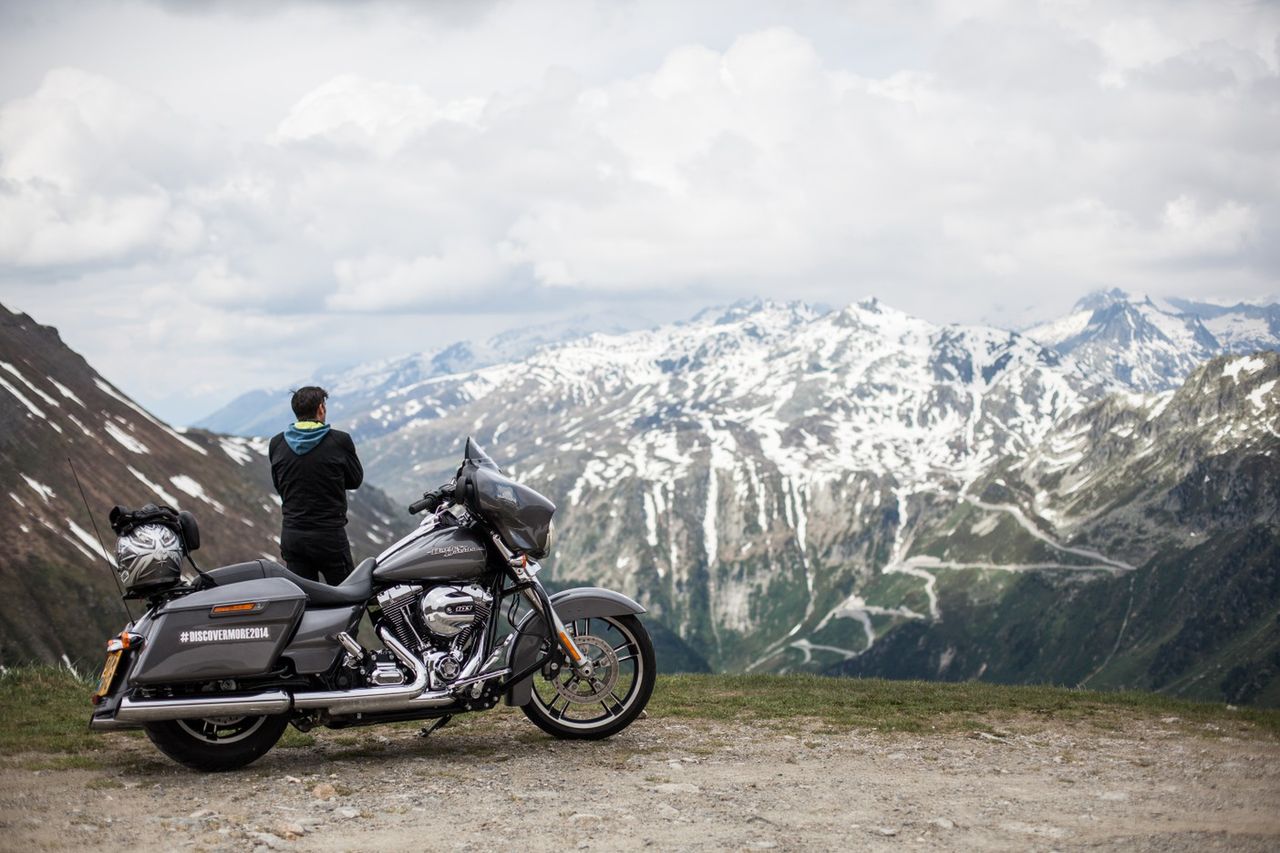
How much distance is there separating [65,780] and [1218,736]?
46.0 ft

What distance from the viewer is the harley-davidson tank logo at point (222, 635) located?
36.3ft

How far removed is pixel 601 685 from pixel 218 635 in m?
4.39

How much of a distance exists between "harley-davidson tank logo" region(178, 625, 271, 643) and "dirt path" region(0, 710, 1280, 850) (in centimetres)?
141

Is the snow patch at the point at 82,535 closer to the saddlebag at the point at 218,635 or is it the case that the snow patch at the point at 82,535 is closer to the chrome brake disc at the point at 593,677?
the saddlebag at the point at 218,635

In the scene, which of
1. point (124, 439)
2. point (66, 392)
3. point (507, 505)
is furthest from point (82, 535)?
point (507, 505)

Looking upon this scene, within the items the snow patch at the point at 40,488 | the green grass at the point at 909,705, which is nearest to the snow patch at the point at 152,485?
the snow patch at the point at 40,488

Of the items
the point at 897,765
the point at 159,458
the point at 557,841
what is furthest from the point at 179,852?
the point at 159,458

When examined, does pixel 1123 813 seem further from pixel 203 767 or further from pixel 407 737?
pixel 203 767

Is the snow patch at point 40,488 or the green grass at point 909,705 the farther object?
the snow patch at point 40,488

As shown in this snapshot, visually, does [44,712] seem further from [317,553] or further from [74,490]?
[74,490]

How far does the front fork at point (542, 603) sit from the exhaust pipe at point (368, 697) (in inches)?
58.6

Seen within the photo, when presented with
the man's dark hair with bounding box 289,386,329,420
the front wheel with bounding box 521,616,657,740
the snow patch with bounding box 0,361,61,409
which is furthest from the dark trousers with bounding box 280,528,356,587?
the snow patch with bounding box 0,361,61,409

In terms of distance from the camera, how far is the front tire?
435 inches

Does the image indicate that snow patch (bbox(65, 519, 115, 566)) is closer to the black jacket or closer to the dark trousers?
the dark trousers
